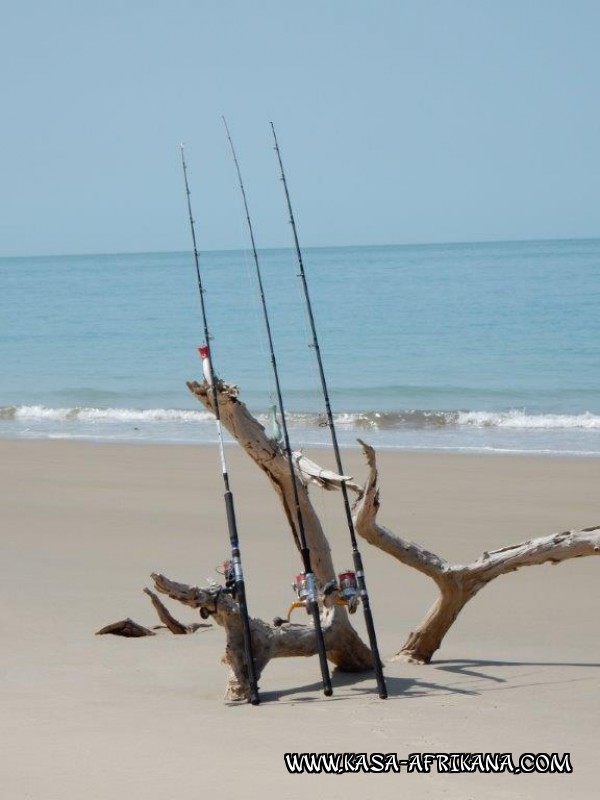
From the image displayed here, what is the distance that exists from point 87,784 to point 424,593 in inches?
162

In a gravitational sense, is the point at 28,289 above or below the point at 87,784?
above

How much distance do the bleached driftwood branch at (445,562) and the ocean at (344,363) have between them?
1.03 metres

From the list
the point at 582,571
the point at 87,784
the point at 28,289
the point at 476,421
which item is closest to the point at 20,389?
the point at 476,421

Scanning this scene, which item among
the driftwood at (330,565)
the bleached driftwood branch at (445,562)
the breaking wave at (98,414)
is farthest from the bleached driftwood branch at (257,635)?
the breaking wave at (98,414)

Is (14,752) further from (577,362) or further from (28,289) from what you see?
(28,289)

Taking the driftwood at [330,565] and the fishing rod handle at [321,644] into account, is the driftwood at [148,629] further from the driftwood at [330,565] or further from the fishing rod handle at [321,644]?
the fishing rod handle at [321,644]

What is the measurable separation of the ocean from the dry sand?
1.75m

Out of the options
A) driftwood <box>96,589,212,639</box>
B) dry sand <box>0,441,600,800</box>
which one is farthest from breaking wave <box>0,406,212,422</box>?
driftwood <box>96,589,212,639</box>

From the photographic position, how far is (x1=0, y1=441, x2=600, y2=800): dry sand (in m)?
4.54

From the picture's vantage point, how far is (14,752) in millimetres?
4766

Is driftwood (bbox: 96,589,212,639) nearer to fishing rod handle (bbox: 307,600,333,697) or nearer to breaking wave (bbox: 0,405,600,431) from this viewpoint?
fishing rod handle (bbox: 307,600,333,697)

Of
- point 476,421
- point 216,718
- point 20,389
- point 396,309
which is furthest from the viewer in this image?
point 396,309

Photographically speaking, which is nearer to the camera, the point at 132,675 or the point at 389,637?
the point at 132,675

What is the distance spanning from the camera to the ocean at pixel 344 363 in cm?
1750
